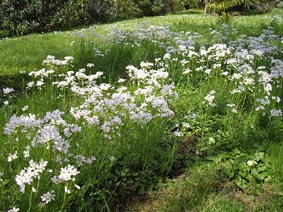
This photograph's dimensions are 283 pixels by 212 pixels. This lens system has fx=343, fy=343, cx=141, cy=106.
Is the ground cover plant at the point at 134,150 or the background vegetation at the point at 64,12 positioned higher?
the background vegetation at the point at 64,12

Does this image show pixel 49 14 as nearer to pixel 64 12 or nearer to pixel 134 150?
pixel 64 12

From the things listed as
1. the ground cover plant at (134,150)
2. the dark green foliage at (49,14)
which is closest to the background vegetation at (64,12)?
the dark green foliage at (49,14)

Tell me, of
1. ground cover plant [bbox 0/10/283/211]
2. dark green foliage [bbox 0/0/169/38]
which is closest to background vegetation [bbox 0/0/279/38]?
dark green foliage [bbox 0/0/169/38]

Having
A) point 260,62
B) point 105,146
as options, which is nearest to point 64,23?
point 260,62

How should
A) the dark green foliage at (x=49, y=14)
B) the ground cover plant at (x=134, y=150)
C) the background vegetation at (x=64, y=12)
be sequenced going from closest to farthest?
the ground cover plant at (x=134, y=150), the background vegetation at (x=64, y=12), the dark green foliage at (x=49, y=14)

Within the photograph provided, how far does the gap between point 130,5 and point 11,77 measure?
1580cm

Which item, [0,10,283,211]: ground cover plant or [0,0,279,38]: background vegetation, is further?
[0,0,279,38]: background vegetation

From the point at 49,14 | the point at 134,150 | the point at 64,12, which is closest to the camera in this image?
the point at 134,150

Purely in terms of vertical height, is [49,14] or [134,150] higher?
[49,14]

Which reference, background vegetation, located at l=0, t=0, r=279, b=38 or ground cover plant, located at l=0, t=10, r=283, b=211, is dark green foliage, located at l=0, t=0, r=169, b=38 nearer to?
background vegetation, located at l=0, t=0, r=279, b=38

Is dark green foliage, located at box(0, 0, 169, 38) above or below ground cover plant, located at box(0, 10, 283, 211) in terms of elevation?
above

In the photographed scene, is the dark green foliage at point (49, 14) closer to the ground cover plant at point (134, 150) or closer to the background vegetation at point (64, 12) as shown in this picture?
the background vegetation at point (64, 12)

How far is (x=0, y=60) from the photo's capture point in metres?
7.19

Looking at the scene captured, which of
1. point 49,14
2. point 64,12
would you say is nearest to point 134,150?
point 49,14
